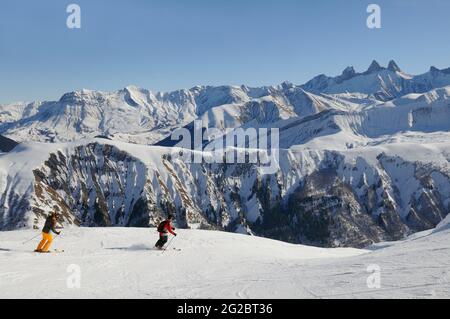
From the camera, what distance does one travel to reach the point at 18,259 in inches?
1038

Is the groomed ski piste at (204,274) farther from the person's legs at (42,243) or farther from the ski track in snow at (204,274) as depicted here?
the person's legs at (42,243)

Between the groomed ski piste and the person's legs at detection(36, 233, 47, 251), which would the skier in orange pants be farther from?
the groomed ski piste

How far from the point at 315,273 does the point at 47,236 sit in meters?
18.3

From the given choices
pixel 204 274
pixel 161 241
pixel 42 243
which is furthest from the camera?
pixel 161 241

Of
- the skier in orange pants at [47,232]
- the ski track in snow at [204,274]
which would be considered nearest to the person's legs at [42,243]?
the skier in orange pants at [47,232]

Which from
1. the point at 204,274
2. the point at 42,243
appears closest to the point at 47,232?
the point at 42,243

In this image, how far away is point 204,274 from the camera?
73.2 ft

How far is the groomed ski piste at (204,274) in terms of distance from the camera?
54.4 feet

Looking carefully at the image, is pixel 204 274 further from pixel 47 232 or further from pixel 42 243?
pixel 42 243

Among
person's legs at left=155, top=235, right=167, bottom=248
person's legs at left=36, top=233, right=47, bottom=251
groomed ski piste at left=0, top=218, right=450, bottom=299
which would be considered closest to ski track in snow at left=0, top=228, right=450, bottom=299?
groomed ski piste at left=0, top=218, right=450, bottom=299

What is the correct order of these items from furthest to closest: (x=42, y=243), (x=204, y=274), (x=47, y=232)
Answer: (x=42, y=243)
(x=47, y=232)
(x=204, y=274)
